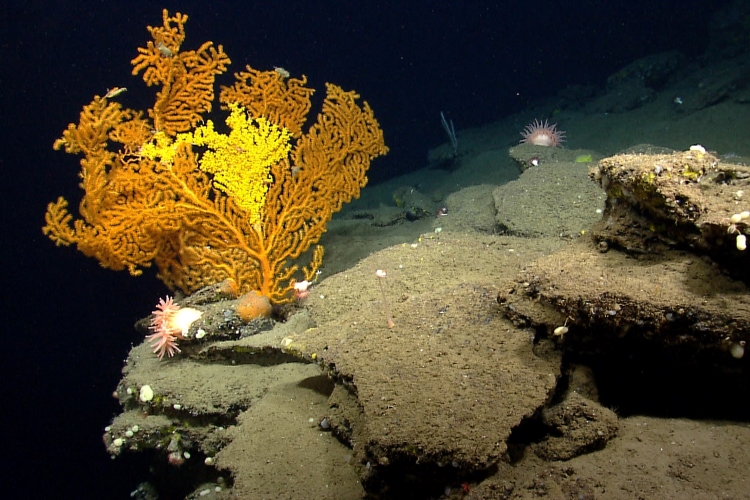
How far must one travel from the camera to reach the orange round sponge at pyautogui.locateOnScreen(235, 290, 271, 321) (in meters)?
5.12

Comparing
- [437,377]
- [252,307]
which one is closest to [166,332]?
[252,307]

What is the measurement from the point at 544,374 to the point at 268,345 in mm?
2493

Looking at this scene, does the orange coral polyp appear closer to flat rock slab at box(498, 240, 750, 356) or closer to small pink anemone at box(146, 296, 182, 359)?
small pink anemone at box(146, 296, 182, 359)

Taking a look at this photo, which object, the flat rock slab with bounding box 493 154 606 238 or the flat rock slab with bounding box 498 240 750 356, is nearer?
the flat rock slab with bounding box 498 240 750 356

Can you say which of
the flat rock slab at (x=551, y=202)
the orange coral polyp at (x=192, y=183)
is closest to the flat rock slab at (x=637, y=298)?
the flat rock slab at (x=551, y=202)

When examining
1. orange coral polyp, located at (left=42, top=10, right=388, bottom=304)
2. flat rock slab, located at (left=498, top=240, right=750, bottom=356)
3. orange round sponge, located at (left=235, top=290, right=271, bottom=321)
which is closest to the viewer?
flat rock slab, located at (left=498, top=240, right=750, bottom=356)

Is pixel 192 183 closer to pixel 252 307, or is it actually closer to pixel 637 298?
pixel 252 307

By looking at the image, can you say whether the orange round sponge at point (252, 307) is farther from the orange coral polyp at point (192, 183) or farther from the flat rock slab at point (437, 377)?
the flat rock slab at point (437, 377)

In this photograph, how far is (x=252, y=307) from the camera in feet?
16.9

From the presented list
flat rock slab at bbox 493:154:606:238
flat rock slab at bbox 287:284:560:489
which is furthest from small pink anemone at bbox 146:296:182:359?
flat rock slab at bbox 493:154:606:238

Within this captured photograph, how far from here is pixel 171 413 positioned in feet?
14.4

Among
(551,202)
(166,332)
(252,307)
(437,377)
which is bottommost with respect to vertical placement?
(437,377)

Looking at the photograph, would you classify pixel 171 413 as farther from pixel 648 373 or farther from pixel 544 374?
pixel 648 373

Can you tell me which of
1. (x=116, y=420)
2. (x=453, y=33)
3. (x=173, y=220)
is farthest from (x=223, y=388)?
(x=453, y=33)
